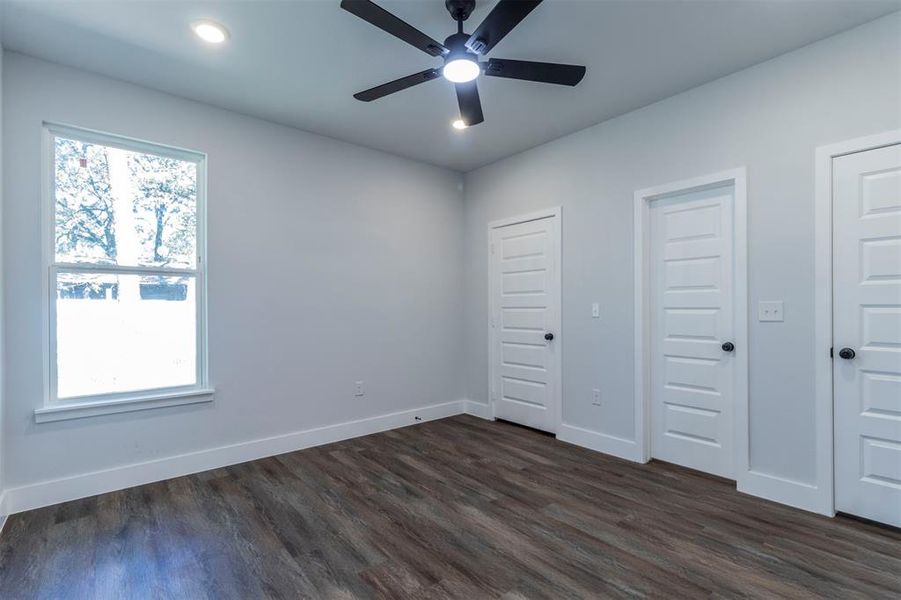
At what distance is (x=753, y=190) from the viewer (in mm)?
2846

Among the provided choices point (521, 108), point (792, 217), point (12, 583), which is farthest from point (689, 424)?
point (12, 583)

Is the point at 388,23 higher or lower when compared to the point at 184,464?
higher

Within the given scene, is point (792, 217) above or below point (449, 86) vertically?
below

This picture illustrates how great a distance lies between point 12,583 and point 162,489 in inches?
38.6

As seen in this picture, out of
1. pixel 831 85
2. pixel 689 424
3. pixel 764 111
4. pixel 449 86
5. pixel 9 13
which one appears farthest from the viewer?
pixel 689 424

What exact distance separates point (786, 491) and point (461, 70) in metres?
3.15

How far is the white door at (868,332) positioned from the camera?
2.35 meters

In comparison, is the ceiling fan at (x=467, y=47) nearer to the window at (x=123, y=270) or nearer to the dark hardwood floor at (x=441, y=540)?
the window at (x=123, y=270)

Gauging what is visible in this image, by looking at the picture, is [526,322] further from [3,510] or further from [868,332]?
[3,510]

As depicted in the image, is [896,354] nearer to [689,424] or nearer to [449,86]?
[689,424]

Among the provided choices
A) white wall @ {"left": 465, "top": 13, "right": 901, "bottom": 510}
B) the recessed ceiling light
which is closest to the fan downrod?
the recessed ceiling light

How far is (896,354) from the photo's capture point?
235 centimetres

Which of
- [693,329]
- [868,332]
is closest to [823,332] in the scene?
[868,332]

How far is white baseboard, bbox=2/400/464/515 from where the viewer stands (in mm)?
2664
